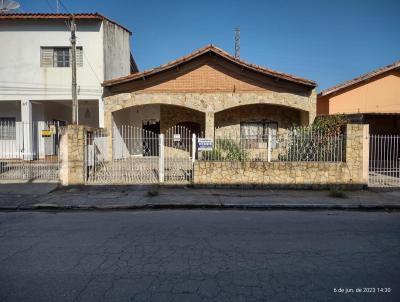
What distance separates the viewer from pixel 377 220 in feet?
20.8

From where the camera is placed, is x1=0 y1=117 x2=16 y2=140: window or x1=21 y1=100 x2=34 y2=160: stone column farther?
x1=0 y1=117 x2=16 y2=140: window

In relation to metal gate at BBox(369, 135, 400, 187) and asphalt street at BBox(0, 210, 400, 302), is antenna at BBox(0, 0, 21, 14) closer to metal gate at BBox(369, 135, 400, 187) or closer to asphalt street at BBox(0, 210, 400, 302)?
asphalt street at BBox(0, 210, 400, 302)

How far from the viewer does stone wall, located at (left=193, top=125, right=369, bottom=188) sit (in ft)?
31.5

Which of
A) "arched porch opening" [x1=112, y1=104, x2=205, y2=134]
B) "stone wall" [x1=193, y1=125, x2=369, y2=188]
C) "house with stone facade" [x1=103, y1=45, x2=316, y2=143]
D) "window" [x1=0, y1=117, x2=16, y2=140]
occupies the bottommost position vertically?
"stone wall" [x1=193, y1=125, x2=369, y2=188]

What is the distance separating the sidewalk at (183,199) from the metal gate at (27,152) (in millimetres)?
2179

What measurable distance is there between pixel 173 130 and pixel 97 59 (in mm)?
5298

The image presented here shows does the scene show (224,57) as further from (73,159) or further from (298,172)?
(73,159)

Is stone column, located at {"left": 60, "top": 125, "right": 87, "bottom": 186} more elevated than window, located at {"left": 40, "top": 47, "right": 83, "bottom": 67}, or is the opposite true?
window, located at {"left": 40, "top": 47, "right": 83, "bottom": 67}

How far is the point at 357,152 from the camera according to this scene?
9.64 metres

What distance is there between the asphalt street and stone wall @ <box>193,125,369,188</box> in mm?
3197

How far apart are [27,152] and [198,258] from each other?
12656 mm

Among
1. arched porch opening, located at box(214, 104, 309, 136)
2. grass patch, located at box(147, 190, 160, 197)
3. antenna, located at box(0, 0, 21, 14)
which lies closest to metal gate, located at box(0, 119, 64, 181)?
grass patch, located at box(147, 190, 160, 197)

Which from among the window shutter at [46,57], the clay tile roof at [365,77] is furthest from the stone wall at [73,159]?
the clay tile roof at [365,77]

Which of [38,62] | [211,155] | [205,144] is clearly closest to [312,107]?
[211,155]
